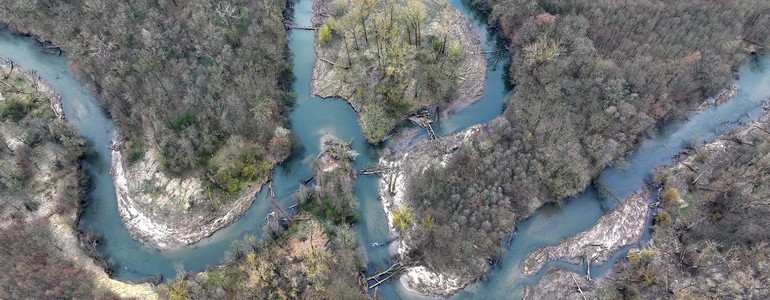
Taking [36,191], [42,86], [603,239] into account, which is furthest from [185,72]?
[603,239]

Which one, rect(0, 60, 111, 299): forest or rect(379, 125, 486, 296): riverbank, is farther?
rect(379, 125, 486, 296): riverbank

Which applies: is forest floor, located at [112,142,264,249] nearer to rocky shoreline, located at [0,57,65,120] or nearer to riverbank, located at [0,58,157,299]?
riverbank, located at [0,58,157,299]

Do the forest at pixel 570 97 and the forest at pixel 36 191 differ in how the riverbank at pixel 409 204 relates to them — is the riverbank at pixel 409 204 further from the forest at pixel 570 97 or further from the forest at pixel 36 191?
the forest at pixel 36 191

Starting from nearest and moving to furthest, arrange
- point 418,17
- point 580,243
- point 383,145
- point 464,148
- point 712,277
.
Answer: point 712,277
point 580,243
point 464,148
point 383,145
point 418,17

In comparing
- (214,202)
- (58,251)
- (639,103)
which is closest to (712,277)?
(639,103)

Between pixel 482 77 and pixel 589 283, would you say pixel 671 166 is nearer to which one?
pixel 589 283

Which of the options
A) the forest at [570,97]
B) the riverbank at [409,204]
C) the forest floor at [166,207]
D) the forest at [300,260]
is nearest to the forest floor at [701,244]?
the forest at [570,97]

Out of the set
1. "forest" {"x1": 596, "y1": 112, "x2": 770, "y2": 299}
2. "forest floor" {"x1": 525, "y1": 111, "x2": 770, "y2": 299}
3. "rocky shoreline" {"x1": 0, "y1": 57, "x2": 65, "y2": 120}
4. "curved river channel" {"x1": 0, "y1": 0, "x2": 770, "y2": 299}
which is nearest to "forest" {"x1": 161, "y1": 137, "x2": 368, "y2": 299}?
"curved river channel" {"x1": 0, "y1": 0, "x2": 770, "y2": 299}
